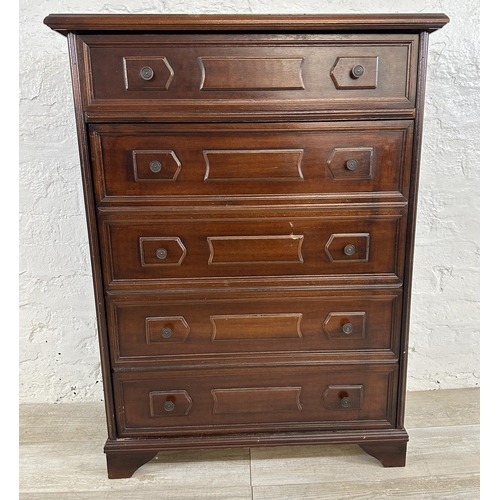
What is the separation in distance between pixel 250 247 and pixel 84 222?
1031 mm

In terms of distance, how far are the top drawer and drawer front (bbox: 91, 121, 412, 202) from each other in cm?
6

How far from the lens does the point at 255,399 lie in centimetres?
195

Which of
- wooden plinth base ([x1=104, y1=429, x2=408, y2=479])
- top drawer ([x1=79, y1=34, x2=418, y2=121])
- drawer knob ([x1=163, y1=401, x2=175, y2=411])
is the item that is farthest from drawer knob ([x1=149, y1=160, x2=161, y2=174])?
wooden plinth base ([x1=104, y1=429, x2=408, y2=479])

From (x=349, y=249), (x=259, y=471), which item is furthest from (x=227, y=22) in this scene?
(x=259, y=471)

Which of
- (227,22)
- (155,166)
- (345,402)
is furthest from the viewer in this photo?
(345,402)

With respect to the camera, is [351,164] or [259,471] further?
[259,471]

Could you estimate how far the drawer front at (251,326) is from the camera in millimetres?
1846

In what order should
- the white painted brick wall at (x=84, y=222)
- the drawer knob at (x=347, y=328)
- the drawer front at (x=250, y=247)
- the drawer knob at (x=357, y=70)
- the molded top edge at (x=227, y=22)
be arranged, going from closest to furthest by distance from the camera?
the molded top edge at (x=227, y=22) < the drawer knob at (x=357, y=70) < the drawer front at (x=250, y=247) < the drawer knob at (x=347, y=328) < the white painted brick wall at (x=84, y=222)

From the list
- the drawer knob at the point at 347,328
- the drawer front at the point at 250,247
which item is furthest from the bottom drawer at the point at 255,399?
the drawer front at the point at 250,247

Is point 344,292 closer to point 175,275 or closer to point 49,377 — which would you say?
point 175,275

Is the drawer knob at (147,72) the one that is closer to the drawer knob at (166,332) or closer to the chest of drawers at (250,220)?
the chest of drawers at (250,220)

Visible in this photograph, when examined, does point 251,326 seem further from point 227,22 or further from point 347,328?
point 227,22

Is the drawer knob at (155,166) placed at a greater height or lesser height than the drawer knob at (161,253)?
greater

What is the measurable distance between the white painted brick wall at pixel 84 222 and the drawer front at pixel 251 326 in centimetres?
72
